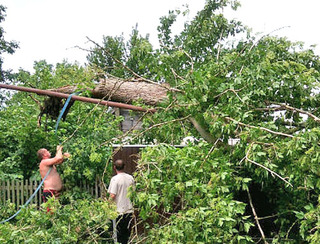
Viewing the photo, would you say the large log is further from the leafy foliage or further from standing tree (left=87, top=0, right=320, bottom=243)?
the leafy foliage

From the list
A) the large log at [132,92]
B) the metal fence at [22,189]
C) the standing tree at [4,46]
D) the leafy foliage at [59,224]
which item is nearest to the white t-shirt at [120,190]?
the metal fence at [22,189]

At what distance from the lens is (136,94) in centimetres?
683

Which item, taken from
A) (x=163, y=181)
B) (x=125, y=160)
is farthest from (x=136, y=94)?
(x=163, y=181)

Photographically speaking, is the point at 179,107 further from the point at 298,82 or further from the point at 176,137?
the point at 298,82

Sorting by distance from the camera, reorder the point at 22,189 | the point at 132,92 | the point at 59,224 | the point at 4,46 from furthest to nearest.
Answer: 1. the point at 4,46
2. the point at 22,189
3. the point at 132,92
4. the point at 59,224

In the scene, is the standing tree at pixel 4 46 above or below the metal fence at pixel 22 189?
above

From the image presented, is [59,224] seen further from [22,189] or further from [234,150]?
[22,189]

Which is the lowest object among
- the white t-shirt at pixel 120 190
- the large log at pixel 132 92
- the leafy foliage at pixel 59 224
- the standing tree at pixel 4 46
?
the leafy foliage at pixel 59 224

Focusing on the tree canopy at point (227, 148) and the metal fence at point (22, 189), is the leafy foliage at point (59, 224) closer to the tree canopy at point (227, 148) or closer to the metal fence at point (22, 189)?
the tree canopy at point (227, 148)

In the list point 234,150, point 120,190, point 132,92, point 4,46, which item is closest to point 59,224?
point 120,190

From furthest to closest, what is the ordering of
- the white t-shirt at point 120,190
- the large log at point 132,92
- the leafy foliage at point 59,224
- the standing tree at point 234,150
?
1. the large log at point 132,92
2. the white t-shirt at point 120,190
3. the leafy foliage at point 59,224
4. the standing tree at point 234,150

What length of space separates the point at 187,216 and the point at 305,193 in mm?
1387

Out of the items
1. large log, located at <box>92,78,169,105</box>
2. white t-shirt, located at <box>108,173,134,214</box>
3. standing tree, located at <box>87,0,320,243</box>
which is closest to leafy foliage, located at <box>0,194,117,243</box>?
standing tree, located at <box>87,0,320,243</box>

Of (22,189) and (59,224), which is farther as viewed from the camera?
(22,189)
